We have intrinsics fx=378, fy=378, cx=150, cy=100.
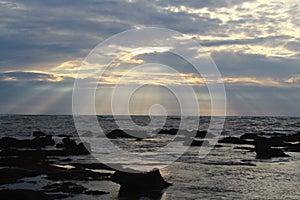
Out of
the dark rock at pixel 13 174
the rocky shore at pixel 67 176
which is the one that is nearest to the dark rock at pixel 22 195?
the rocky shore at pixel 67 176

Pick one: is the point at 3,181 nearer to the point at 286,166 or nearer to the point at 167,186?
the point at 167,186

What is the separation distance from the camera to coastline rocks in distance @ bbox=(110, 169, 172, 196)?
24.3 meters

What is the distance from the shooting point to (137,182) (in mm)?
24656

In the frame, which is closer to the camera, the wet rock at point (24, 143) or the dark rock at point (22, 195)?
the dark rock at point (22, 195)

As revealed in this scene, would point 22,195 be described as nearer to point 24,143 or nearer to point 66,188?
point 66,188

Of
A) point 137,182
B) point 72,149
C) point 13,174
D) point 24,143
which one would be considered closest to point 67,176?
point 13,174

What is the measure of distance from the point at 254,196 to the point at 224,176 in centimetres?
767

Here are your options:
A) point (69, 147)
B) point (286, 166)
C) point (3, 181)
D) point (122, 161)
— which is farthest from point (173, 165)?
point (69, 147)

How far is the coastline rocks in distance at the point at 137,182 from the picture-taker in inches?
957

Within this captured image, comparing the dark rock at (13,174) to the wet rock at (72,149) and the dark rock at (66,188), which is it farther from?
the wet rock at (72,149)

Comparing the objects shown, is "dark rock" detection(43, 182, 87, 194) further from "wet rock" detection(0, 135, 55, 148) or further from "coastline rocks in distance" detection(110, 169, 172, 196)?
"wet rock" detection(0, 135, 55, 148)

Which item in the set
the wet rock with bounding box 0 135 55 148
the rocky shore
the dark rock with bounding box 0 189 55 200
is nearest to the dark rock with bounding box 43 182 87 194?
the rocky shore

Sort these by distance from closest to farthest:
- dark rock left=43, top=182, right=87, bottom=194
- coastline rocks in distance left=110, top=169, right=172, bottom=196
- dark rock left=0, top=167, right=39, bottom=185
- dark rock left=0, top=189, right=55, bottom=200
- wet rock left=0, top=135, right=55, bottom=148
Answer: dark rock left=0, top=189, right=55, bottom=200 → coastline rocks in distance left=110, top=169, right=172, bottom=196 → dark rock left=43, top=182, right=87, bottom=194 → dark rock left=0, top=167, right=39, bottom=185 → wet rock left=0, top=135, right=55, bottom=148

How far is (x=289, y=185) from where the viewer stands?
88.7ft
